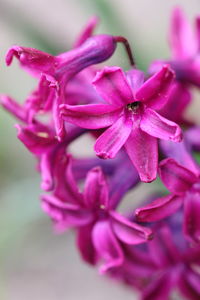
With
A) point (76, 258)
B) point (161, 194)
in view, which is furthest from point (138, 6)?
point (161, 194)

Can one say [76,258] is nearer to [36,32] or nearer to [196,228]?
[36,32]

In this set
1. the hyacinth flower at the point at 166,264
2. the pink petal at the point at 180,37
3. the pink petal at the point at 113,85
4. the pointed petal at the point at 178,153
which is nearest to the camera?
the pink petal at the point at 113,85

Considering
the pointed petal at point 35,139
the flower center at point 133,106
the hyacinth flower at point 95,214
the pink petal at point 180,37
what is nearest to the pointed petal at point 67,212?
the hyacinth flower at point 95,214

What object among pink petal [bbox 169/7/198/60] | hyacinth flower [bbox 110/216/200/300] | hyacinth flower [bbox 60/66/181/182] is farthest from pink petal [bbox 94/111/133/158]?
pink petal [bbox 169/7/198/60]

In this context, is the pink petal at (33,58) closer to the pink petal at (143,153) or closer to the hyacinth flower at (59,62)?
the hyacinth flower at (59,62)

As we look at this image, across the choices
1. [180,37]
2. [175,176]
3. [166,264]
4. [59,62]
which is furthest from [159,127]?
[180,37]
